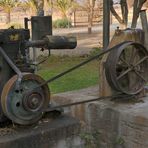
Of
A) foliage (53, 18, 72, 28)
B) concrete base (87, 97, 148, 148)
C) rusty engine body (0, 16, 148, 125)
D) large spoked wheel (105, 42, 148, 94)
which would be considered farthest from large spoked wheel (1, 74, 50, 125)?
foliage (53, 18, 72, 28)

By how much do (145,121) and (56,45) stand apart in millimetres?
1437

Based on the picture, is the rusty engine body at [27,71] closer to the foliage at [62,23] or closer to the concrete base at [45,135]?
the concrete base at [45,135]

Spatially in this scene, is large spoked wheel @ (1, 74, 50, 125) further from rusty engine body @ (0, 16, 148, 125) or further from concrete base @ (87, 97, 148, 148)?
concrete base @ (87, 97, 148, 148)

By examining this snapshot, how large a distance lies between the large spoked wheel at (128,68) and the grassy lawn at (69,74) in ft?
8.67

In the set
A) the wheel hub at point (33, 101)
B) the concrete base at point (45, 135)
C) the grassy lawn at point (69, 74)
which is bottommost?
the grassy lawn at point (69, 74)

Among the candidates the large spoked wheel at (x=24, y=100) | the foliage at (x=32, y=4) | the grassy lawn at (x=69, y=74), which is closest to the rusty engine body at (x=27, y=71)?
the large spoked wheel at (x=24, y=100)

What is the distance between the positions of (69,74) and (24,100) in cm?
606

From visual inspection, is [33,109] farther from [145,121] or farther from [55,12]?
[55,12]

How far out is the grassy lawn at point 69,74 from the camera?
8552 mm

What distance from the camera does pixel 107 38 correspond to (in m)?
7.08

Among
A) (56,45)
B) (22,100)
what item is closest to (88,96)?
(56,45)

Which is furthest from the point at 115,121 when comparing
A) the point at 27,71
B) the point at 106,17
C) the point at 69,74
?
the point at 69,74

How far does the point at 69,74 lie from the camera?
10000 millimetres

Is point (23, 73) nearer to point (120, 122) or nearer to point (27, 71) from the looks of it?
point (27, 71)
